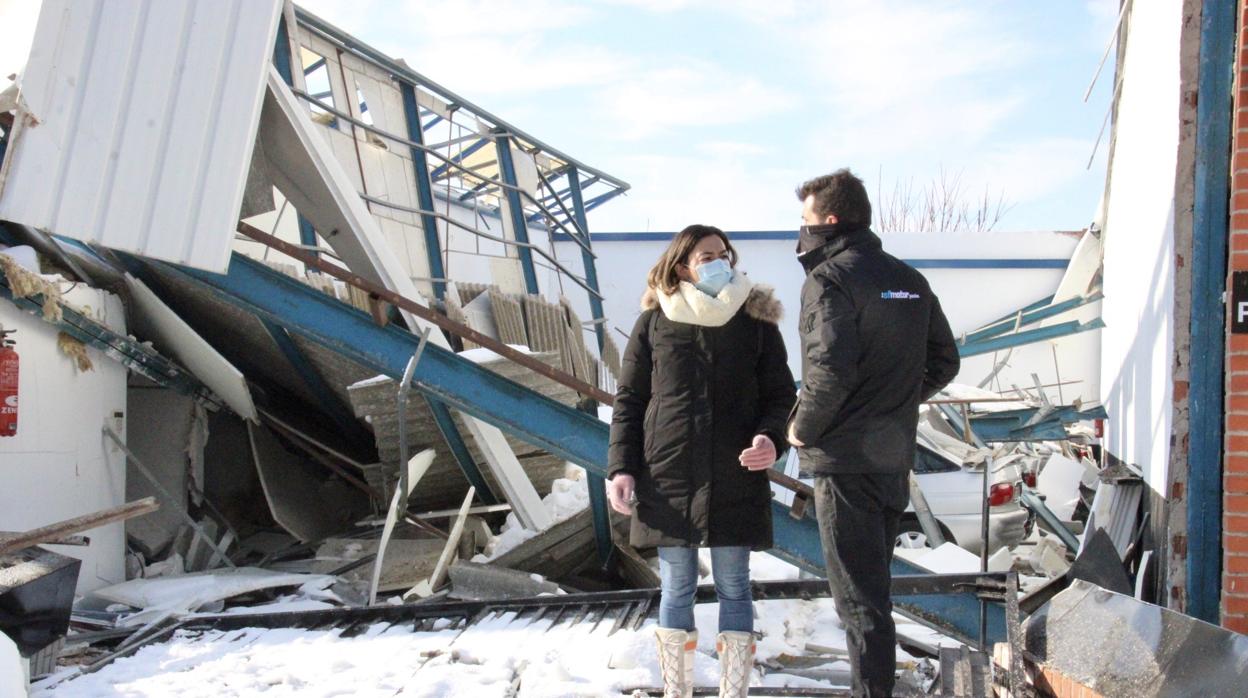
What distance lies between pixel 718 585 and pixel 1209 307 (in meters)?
1.85

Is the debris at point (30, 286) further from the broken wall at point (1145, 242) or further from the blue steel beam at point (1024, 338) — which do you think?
the blue steel beam at point (1024, 338)


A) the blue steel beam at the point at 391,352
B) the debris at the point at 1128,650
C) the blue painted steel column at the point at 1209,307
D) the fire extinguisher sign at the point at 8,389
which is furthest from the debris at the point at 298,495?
the blue painted steel column at the point at 1209,307

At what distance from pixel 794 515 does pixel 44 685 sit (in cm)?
305

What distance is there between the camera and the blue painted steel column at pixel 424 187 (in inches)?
320

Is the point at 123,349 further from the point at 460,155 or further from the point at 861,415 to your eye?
the point at 861,415

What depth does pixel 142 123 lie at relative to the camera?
4570 millimetres

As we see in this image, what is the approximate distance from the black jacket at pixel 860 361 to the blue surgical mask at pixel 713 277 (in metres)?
0.30

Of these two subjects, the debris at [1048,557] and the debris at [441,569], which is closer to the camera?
the debris at [441,569]

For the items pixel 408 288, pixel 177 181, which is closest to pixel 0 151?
pixel 177 181

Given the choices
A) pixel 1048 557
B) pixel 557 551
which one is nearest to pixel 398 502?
pixel 557 551

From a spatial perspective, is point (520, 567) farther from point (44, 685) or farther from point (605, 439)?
point (44, 685)

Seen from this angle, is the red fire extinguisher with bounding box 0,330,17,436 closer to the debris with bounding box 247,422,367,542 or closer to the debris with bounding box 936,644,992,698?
the debris with bounding box 247,422,367,542

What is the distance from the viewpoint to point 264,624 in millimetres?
4762

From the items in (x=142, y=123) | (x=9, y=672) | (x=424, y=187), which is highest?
(x=424, y=187)
